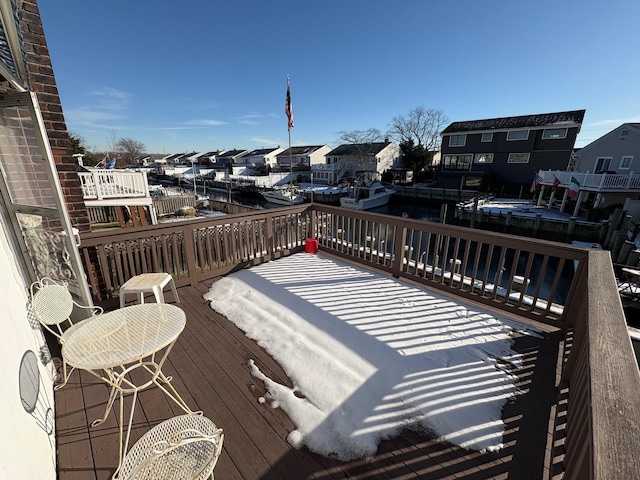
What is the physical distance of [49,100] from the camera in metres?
2.44

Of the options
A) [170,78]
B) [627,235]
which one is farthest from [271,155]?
[627,235]

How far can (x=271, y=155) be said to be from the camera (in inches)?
1821

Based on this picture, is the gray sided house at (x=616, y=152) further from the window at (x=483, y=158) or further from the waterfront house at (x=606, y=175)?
the window at (x=483, y=158)

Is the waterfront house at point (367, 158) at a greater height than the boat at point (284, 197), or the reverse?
the waterfront house at point (367, 158)

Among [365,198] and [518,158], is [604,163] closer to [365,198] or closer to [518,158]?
[518,158]

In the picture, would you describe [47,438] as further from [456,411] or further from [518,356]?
[518,356]

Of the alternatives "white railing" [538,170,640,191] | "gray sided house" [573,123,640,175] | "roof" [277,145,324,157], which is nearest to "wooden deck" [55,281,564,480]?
"white railing" [538,170,640,191]

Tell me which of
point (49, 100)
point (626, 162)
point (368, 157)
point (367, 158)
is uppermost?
point (368, 157)

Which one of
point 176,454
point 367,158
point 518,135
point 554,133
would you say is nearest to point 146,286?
point 176,454

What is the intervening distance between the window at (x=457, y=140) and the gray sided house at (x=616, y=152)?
8445mm

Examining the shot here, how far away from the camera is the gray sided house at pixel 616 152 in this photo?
15.7 metres

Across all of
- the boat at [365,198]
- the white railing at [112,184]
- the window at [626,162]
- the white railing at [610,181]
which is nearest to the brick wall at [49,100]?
the white railing at [112,184]

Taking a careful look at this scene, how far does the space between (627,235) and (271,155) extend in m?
44.0

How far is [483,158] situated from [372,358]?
26.8 metres
